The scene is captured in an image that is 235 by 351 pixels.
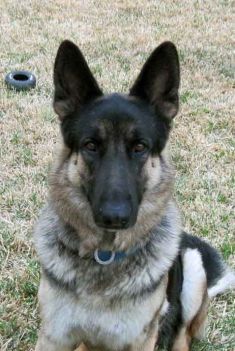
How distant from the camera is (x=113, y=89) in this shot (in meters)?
6.82

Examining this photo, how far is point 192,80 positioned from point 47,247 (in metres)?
4.68

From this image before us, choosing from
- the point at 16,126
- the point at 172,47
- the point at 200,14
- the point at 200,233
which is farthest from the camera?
the point at 200,14

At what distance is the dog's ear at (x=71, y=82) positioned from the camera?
2.88 m

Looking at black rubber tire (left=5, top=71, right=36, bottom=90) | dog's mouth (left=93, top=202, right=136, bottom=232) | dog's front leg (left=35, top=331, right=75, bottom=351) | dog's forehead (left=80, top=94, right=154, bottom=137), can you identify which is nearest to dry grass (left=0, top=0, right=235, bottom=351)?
black rubber tire (left=5, top=71, right=36, bottom=90)

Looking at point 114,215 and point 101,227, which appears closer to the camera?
point 114,215

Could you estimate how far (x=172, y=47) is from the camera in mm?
2889

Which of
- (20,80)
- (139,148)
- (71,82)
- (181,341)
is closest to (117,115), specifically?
(139,148)

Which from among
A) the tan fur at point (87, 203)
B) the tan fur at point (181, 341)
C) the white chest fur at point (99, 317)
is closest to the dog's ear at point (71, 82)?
the tan fur at point (87, 203)

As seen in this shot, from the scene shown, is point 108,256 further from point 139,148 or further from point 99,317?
point 139,148

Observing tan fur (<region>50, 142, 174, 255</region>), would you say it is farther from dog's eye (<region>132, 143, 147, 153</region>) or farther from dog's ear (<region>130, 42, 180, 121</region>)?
dog's ear (<region>130, 42, 180, 121</region>)

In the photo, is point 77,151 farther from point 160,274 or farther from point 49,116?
point 49,116

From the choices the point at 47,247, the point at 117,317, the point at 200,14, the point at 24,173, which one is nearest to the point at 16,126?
the point at 24,173

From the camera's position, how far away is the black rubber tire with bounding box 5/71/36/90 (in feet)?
21.8

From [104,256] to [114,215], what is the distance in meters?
0.47
